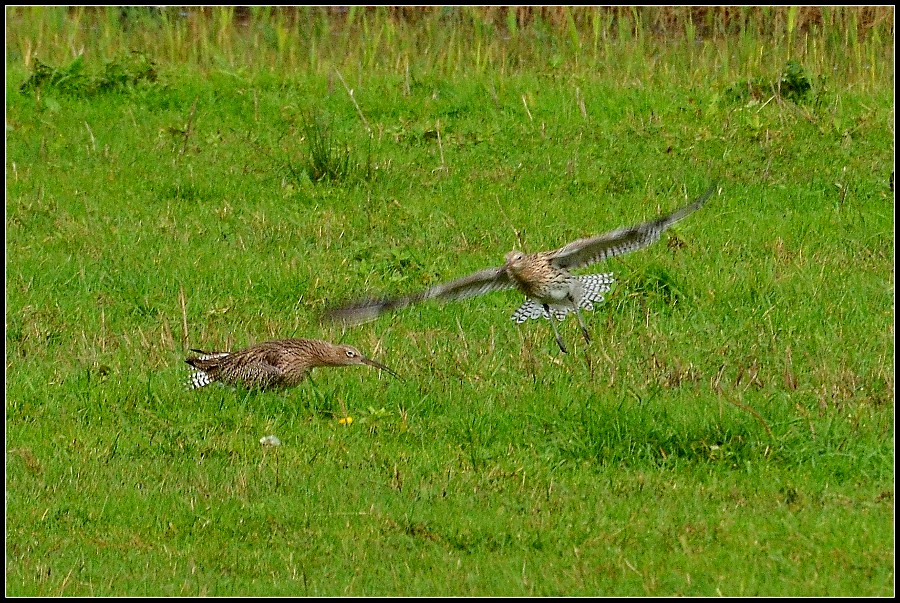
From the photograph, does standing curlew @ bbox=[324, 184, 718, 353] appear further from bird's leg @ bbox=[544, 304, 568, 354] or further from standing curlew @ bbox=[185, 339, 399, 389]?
standing curlew @ bbox=[185, 339, 399, 389]

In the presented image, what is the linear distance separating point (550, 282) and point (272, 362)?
1.83 m

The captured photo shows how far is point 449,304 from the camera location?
1001cm

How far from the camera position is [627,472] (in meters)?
7.41

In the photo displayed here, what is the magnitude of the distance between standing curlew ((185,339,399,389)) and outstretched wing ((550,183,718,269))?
1337mm

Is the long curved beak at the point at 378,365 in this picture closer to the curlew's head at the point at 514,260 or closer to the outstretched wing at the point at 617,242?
the curlew's head at the point at 514,260

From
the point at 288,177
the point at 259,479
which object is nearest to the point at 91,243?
the point at 288,177

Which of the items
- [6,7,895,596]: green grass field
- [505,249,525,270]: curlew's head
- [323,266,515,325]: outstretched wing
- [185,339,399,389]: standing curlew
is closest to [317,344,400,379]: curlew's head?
[185,339,399,389]: standing curlew

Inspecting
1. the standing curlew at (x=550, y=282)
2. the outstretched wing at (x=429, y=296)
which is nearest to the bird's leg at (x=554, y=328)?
the standing curlew at (x=550, y=282)

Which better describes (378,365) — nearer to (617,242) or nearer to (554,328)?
(554,328)

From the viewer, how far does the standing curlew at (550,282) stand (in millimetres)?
8391

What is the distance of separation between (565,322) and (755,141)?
160 inches

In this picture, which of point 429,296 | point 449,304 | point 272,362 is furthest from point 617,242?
point 272,362

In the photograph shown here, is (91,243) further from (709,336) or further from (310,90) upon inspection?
(709,336)

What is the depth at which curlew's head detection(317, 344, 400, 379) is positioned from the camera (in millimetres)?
8813
